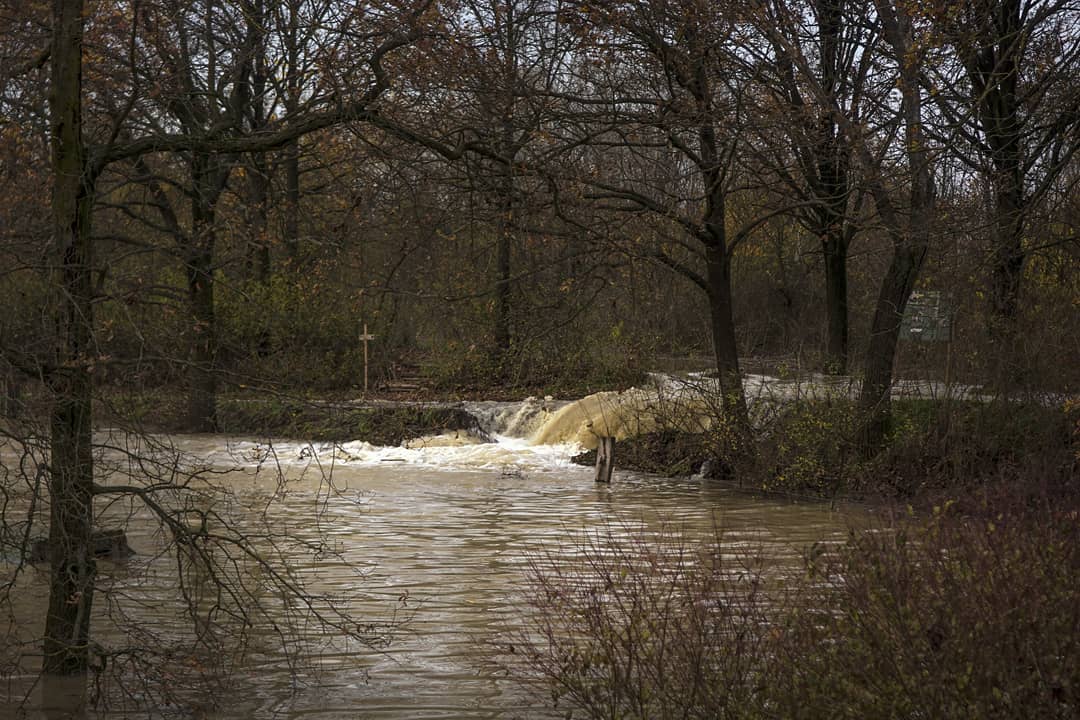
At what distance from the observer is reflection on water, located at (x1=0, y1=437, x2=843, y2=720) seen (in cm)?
839

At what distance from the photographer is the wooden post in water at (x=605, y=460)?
2006 centimetres

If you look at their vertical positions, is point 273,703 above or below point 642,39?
below

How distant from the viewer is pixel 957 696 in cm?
507

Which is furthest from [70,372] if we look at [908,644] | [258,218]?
[258,218]

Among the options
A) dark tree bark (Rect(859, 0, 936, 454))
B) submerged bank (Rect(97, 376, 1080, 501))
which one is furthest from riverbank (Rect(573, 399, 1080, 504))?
dark tree bark (Rect(859, 0, 936, 454))

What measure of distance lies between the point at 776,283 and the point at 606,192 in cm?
1989

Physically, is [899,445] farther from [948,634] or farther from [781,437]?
[948,634]

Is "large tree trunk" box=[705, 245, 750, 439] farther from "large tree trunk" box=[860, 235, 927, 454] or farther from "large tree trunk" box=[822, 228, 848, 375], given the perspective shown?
"large tree trunk" box=[822, 228, 848, 375]

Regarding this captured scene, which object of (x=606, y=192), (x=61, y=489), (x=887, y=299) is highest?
(x=606, y=192)

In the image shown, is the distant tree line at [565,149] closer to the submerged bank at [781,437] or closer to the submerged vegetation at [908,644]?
the submerged bank at [781,437]

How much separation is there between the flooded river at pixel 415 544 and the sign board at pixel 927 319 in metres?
3.46

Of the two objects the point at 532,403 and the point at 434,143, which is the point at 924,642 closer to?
the point at 434,143

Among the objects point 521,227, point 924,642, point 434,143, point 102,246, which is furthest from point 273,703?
point 102,246

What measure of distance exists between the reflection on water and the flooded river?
2 centimetres
